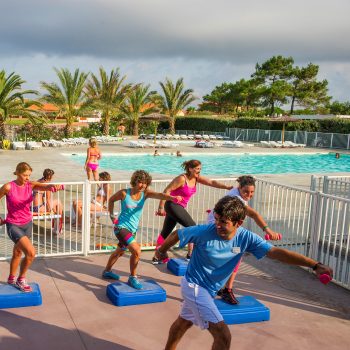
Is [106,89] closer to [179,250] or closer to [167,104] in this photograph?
[167,104]


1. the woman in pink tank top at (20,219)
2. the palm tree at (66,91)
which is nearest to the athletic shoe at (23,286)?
the woman in pink tank top at (20,219)

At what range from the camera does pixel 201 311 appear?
3258mm

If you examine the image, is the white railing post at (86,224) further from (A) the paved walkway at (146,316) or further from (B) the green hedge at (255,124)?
(B) the green hedge at (255,124)

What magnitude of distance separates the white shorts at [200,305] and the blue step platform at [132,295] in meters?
1.82

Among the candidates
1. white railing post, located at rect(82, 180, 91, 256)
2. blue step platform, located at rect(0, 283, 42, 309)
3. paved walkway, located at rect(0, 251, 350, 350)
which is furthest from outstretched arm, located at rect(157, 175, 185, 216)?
blue step platform, located at rect(0, 283, 42, 309)

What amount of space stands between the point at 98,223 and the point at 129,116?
38061mm

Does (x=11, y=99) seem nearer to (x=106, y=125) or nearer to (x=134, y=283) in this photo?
(x=106, y=125)

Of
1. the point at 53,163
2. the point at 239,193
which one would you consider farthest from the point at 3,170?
the point at 239,193

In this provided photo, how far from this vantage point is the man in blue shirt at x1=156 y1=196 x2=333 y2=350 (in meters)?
3.16

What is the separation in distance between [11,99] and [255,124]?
1064 inches

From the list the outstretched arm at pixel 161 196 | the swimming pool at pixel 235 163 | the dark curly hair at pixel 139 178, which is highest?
the dark curly hair at pixel 139 178

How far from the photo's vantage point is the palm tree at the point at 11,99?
2886 centimetres

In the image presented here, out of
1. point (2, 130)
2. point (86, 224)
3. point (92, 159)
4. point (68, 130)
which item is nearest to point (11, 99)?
point (2, 130)

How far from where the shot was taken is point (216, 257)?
10.7ft
